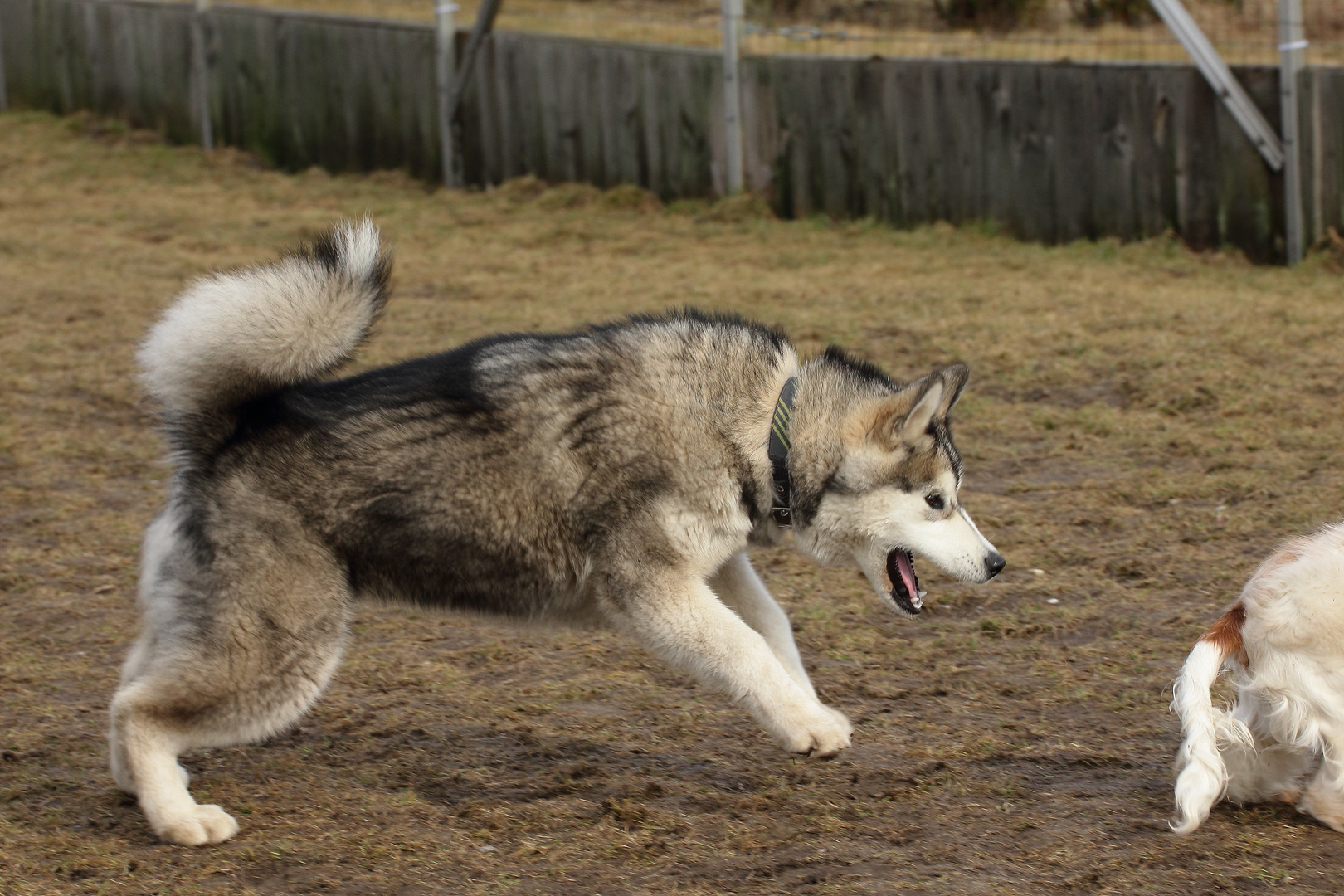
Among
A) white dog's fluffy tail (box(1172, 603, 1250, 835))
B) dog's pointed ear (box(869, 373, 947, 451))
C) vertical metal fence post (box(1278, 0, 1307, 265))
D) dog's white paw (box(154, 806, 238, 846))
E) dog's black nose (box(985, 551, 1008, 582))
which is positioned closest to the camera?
white dog's fluffy tail (box(1172, 603, 1250, 835))

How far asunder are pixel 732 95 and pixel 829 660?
7.35m

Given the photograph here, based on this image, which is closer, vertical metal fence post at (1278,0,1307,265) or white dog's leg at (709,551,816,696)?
white dog's leg at (709,551,816,696)

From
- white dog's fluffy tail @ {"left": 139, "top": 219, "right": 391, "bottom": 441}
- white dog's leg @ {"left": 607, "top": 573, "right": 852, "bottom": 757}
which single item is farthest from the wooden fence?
white dog's fluffy tail @ {"left": 139, "top": 219, "right": 391, "bottom": 441}

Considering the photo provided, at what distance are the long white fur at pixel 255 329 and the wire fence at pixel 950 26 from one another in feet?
23.6

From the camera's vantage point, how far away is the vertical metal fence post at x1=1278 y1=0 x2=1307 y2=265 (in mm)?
8719

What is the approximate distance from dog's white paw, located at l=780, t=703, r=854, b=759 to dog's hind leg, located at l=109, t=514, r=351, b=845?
3.98 ft

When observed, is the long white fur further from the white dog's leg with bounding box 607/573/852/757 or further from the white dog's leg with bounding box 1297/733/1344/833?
the white dog's leg with bounding box 1297/733/1344/833

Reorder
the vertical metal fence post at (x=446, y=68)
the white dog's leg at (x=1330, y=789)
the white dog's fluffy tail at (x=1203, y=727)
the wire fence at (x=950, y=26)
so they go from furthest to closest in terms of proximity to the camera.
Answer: the vertical metal fence post at (x=446, y=68), the wire fence at (x=950, y=26), the white dog's leg at (x=1330, y=789), the white dog's fluffy tail at (x=1203, y=727)

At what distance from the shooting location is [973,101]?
33.4 ft

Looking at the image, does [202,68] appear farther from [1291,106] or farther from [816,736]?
[816,736]

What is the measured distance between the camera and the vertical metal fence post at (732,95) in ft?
36.3

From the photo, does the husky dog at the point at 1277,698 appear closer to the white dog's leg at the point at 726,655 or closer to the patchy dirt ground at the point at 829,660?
the patchy dirt ground at the point at 829,660

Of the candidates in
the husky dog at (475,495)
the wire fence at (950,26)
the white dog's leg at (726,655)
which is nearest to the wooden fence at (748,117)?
the wire fence at (950,26)

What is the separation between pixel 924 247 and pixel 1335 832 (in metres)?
7.32
